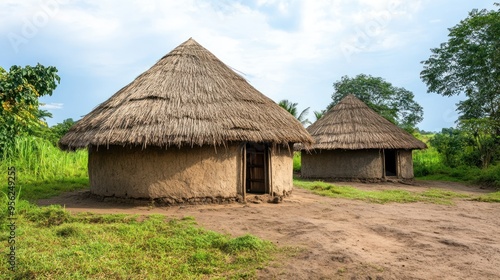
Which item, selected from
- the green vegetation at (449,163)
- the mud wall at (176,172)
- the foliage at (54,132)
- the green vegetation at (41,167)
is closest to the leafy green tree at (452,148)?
the green vegetation at (449,163)

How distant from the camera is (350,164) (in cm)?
1578

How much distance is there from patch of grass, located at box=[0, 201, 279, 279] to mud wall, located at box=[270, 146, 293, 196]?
11.2 ft

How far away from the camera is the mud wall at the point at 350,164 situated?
15.7 metres

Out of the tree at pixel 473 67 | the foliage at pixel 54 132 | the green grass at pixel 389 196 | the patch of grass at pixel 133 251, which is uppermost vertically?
the tree at pixel 473 67

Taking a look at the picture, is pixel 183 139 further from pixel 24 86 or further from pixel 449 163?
pixel 449 163

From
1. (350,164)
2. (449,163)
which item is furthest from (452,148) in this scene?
(350,164)

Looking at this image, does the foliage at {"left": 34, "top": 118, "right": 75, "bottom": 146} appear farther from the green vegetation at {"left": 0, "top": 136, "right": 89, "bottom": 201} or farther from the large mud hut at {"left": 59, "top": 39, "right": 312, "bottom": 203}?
the large mud hut at {"left": 59, "top": 39, "right": 312, "bottom": 203}

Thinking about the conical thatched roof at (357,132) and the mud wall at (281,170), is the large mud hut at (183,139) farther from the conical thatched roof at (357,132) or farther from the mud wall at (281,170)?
the conical thatched roof at (357,132)

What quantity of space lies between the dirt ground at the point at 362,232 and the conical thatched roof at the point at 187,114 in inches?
59.7

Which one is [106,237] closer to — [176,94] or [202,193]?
[202,193]

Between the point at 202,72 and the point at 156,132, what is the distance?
2755mm

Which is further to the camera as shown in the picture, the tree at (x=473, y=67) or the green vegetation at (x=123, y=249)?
the tree at (x=473, y=67)

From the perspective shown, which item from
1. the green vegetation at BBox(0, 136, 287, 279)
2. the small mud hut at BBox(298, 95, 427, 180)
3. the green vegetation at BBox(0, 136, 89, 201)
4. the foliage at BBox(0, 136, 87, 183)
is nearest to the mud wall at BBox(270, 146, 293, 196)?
the green vegetation at BBox(0, 136, 287, 279)

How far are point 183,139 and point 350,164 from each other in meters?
9.67
